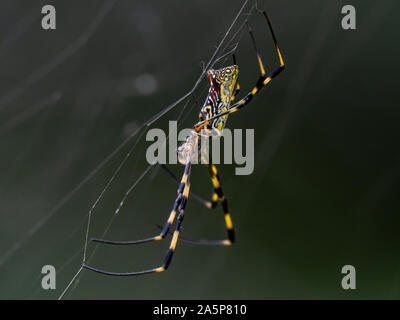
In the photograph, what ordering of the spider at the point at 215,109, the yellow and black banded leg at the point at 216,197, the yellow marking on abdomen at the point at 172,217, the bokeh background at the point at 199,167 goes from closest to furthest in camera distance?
the spider at the point at 215,109 < the yellow marking on abdomen at the point at 172,217 < the yellow and black banded leg at the point at 216,197 < the bokeh background at the point at 199,167

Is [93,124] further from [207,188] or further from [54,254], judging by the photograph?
[207,188]

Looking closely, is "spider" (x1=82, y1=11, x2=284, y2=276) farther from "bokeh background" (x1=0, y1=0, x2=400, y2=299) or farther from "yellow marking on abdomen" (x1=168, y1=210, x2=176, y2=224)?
"bokeh background" (x1=0, y1=0, x2=400, y2=299)

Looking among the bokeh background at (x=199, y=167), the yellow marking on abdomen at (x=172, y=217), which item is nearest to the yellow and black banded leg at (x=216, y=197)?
the yellow marking on abdomen at (x=172, y=217)

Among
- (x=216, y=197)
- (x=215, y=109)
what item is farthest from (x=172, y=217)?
(x=215, y=109)

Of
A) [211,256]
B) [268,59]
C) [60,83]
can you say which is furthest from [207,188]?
[60,83]

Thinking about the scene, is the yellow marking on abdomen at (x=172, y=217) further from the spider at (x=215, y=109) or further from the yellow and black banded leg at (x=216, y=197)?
the yellow and black banded leg at (x=216, y=197)

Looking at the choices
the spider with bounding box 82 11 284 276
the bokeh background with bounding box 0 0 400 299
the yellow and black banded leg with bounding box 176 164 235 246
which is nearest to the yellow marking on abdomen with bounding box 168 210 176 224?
the spider with bounding box 82 11 284 276

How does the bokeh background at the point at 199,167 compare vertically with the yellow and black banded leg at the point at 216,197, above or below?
above

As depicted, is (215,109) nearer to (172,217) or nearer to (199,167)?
(172,217)
